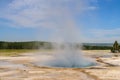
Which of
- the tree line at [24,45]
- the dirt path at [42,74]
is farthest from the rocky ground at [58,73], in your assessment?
the tree line at [24,45]

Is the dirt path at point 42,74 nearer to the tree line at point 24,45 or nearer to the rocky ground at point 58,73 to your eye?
the rocky ground at point 58,73

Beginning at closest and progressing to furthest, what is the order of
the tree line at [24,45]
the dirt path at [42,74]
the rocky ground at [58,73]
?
the dirt path at [42,74], the rocky ground at [58,73], the tree line at [24,45]

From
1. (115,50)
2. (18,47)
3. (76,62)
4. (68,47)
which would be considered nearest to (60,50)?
(68,47)

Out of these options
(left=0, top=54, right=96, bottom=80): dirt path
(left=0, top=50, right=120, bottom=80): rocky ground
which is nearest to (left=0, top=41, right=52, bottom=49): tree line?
(left=0, top=50, right=120, bottom=80): rocky ground

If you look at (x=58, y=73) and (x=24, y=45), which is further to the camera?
(x=24, y=45)

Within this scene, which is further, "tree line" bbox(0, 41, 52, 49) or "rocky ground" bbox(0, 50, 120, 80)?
"tree line" bbox(0, 41, 52, 49)

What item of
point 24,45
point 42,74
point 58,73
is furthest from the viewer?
point 24,45

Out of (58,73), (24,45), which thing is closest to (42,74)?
(58,73)

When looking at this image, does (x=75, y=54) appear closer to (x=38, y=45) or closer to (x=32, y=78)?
(x=32, y=78)

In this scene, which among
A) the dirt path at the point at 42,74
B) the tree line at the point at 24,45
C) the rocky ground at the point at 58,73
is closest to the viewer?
the dirt path at the point at 42,74

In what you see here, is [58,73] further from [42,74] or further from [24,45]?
[24,45]

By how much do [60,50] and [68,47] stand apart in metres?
2.08

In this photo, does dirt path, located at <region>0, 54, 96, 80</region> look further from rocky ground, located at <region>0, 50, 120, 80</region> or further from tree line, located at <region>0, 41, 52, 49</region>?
tree line, located at <region>0, 41, 52, 49</region>

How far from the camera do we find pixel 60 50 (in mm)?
43281
